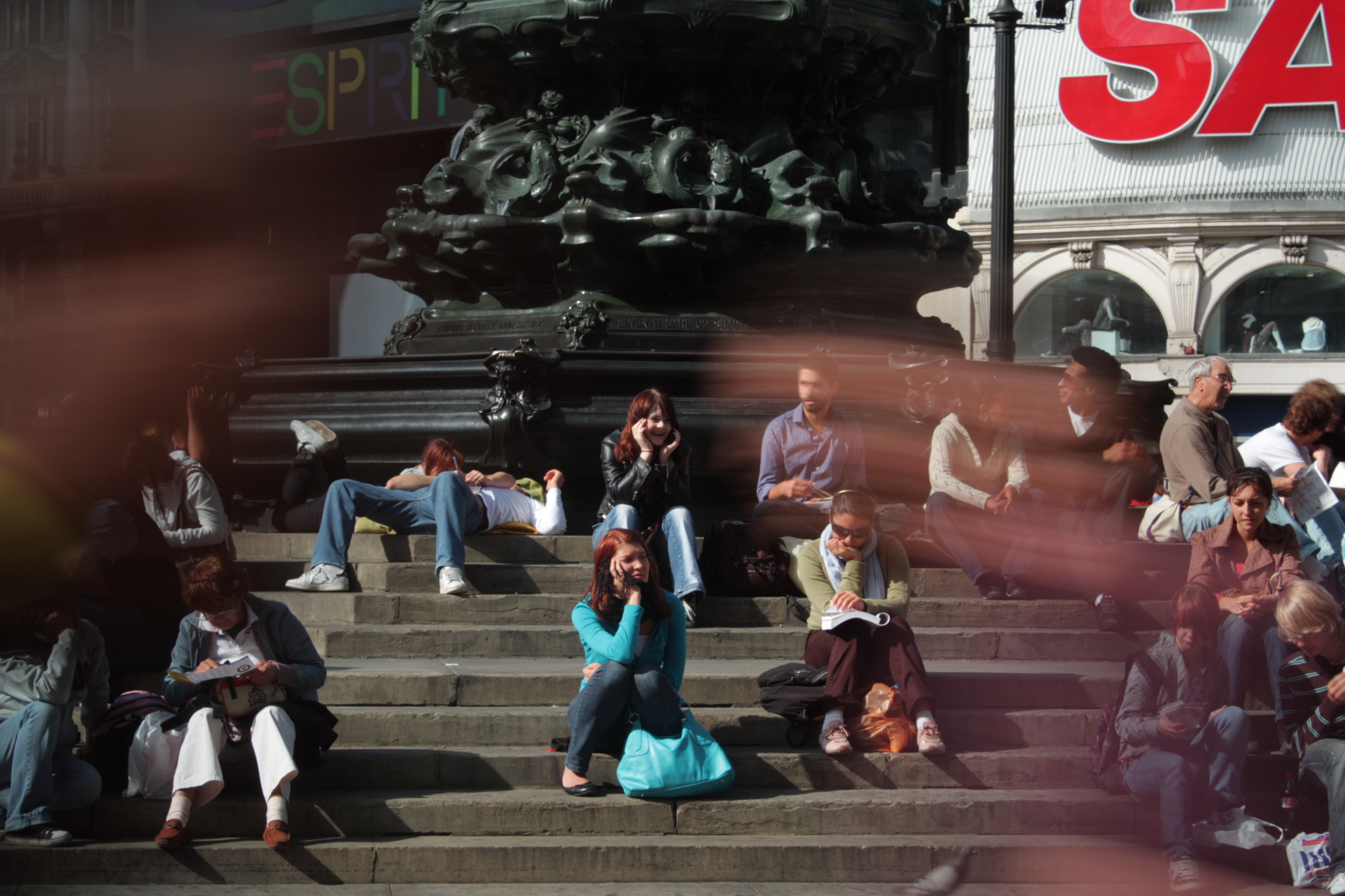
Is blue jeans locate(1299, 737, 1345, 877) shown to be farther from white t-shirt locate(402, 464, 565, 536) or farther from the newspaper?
white t-shirt locate(402, 464, 565, 536)

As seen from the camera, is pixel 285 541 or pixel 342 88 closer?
pixel 285 541

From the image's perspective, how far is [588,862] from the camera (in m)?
5.41

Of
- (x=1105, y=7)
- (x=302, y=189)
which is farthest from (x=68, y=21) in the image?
(x=1105, y=7)

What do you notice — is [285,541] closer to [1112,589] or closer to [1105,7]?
[1112,589]

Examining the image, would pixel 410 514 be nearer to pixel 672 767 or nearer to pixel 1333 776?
pixel 672 767

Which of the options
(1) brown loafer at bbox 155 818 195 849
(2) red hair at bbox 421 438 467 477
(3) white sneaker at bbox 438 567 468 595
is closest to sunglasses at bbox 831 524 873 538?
(3) white sneaker at bbox 438 567 468 595

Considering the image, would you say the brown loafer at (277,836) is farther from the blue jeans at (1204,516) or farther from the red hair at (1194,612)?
the blue jeans at (1204,516)

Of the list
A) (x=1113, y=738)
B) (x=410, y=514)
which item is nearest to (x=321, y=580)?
(x=410, y=514)

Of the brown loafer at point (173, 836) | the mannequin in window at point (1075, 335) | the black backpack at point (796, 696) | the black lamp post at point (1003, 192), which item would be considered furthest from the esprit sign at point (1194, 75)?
the brown loafer at point (173, 836)

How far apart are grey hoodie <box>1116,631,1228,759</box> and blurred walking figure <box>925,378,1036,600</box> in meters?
1.69

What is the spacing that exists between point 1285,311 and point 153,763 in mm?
32792

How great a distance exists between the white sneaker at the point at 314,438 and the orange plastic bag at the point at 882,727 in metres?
4.33

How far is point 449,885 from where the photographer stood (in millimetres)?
5375

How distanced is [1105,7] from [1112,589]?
31751 millimetres
